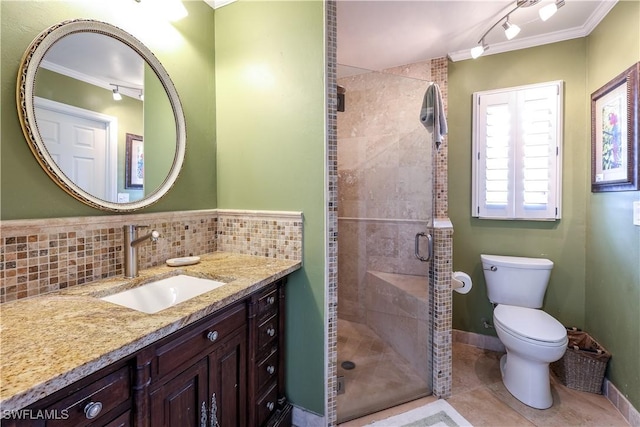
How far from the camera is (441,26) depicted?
6.45 feet

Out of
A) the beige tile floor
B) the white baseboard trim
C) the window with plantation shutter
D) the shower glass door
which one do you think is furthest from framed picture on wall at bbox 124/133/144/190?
the window with plantation shutter

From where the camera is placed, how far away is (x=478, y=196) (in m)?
2.31

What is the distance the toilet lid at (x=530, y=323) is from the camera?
5.30 feet

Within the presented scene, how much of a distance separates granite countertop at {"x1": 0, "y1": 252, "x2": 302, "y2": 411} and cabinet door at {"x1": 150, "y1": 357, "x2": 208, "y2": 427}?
0.69 ft

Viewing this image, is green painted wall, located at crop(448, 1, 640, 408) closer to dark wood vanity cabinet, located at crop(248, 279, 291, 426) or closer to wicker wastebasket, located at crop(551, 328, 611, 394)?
wicker wastebasket, located at crop(551, 328, 611, 394)

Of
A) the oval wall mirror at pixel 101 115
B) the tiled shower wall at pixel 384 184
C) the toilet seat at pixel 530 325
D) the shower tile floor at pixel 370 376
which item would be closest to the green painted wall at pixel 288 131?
the shower tile floor at pixel 370 376

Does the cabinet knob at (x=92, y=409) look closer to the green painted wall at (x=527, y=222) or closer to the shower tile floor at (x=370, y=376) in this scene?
the shower tile floor at (x=370, y=376)

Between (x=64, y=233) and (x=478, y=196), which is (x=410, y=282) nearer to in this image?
(x=478, y=196)

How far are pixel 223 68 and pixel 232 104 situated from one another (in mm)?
241

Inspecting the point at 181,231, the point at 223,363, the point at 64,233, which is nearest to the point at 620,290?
the point at 223,363

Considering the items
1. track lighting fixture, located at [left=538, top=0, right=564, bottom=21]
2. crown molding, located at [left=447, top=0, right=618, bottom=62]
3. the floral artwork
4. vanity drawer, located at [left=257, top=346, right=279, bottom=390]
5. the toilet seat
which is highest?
crown molding, located at [left=447, top=0, right=618, bottom=62]

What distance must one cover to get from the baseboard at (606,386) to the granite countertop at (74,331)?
211 centimetres

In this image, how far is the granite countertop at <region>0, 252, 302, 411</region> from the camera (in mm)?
527

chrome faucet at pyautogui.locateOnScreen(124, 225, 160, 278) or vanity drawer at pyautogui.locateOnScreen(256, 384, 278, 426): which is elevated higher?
chrome faucet at pyautogui.locateOnScreen(124, 225, 160, 278)
